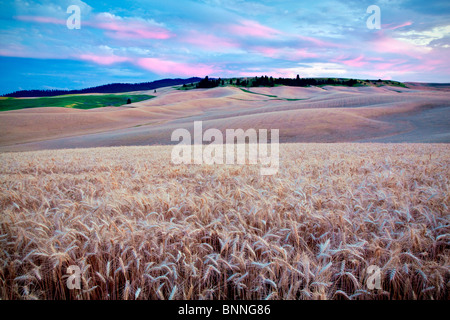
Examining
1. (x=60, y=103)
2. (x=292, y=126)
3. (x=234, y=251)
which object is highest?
(x=60, y=103)

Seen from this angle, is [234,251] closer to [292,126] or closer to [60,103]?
[292,126]

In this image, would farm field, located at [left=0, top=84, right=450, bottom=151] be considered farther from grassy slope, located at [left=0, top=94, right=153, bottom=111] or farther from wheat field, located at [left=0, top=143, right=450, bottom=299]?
grassy slope, located at [left=0, top=94, right=153, bottom=111]

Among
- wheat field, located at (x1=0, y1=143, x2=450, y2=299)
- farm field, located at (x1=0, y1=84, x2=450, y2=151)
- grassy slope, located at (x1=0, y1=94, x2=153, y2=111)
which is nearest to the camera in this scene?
wheat field, located at (x1=0, y1=143, x2=450, y2=299)

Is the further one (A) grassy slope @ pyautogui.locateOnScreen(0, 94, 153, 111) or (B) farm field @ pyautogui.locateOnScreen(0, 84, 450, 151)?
(A) grassy slope @ pyautogui.locateOnScreen(0, 94, 153, 111)

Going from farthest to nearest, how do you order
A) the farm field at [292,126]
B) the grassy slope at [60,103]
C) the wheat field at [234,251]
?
the grassy slope at [60,103], the farm field at [292,126], the wheat field at [234,251]

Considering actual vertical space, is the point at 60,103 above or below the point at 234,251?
above

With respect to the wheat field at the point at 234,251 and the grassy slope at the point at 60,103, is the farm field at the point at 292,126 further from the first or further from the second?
the grassy slope at the point at 60,103

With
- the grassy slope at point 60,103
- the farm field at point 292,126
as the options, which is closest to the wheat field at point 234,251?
the farm field at point 292,126

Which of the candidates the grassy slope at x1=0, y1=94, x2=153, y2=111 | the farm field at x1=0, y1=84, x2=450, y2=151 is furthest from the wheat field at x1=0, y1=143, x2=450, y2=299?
the grassy slope at x1=0, y1=94, x2=153, y2=111

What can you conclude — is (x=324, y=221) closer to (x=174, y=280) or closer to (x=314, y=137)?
(x=174, y=280)

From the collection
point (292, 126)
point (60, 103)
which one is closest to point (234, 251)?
point (292, 126)

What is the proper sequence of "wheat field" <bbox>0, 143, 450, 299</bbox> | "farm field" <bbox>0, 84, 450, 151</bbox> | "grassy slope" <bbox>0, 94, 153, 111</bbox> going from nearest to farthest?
"wheat field" <bbox>0, 143, 450, 299</bbox> → "farm field" <bbox>0, 84, 450, 151</bbox> → "grassy slope" <bbox>0, 94, 153, 111</bbox>

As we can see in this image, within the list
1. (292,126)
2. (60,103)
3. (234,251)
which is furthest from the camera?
(60,103)

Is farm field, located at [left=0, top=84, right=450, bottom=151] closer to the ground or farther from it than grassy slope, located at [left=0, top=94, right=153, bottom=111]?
closer to the ground
